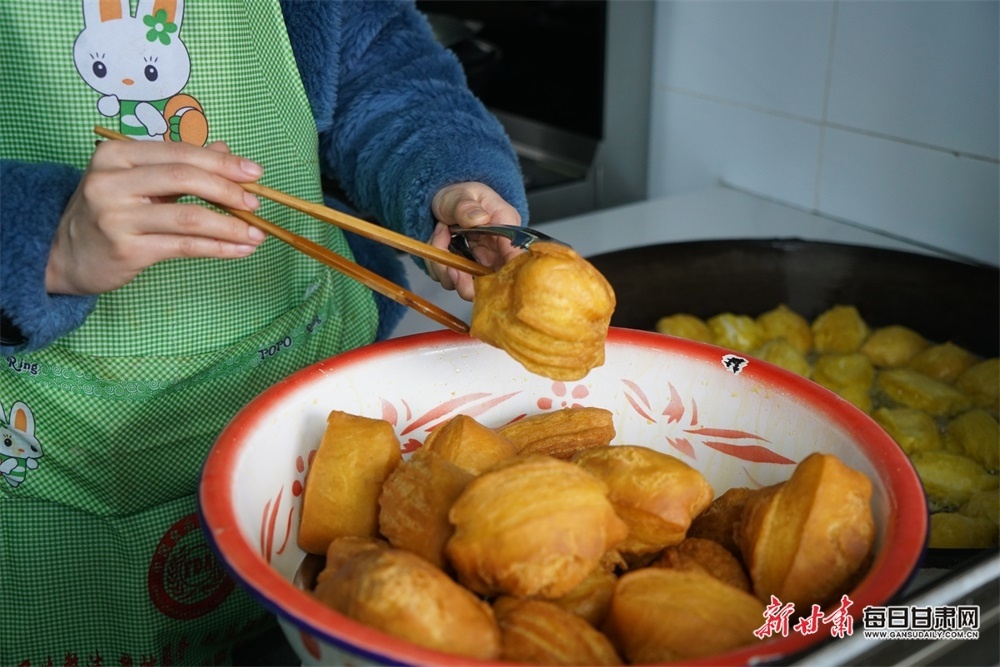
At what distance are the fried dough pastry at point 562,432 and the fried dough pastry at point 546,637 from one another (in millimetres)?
166

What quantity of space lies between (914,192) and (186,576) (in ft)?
3.44

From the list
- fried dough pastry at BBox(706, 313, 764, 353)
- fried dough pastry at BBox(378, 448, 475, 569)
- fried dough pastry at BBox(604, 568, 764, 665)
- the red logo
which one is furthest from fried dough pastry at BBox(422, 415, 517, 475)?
fried dough pastry at BBox(706, 313, 764, 353)

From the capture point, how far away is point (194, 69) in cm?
82

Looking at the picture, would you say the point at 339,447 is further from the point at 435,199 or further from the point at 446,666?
the point at 435,199

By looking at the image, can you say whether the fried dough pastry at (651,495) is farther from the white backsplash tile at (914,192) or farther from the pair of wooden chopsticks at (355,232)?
the white backsplash tile at (914,192)

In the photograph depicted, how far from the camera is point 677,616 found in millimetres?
462

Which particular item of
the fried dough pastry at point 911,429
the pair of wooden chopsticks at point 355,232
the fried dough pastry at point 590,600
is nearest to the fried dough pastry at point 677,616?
the fried dough pastry at point 590,600

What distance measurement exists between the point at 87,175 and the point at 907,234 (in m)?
1.11

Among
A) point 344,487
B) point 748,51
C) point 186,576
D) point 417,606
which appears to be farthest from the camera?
point 748,51

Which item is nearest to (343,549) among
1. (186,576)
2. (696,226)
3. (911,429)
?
(186,576)

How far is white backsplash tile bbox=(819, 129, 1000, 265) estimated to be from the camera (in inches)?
48.8

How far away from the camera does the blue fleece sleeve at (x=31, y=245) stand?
0.64 metres

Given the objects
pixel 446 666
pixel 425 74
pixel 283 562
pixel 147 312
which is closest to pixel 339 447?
pixel 283 562

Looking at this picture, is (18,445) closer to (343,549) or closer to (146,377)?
(146,377)
